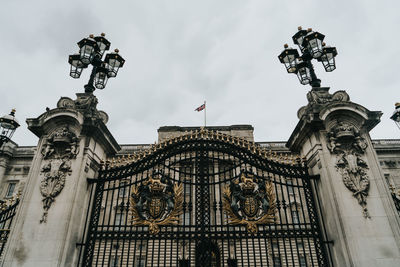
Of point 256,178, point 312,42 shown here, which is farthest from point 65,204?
point 312,42

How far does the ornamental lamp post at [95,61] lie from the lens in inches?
347

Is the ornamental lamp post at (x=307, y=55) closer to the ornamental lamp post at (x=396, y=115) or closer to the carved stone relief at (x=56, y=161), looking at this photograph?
the ornamental lamp post at (x=396, y=115)

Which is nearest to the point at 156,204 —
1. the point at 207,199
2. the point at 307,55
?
the point at 207,199

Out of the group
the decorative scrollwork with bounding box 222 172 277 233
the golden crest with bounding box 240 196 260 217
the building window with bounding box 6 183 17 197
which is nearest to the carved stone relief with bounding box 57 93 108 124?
the decorative scrollwork with bounding box 222 172 277 233

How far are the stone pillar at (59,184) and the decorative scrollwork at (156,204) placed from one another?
1583mm

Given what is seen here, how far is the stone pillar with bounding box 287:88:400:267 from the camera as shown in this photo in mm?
6543

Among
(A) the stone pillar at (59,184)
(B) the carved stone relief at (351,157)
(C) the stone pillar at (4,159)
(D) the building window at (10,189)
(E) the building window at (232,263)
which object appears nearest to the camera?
(A) the stone pillar at (59,184)

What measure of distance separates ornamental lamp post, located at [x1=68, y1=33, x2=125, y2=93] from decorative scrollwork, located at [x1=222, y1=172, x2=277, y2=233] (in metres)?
5.93

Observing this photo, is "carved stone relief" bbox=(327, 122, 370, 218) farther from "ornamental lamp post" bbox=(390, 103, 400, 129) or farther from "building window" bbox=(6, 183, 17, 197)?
"building window" bbox=(6, 183, 17, 197)

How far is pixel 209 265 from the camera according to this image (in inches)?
271

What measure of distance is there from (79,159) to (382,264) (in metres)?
8.64

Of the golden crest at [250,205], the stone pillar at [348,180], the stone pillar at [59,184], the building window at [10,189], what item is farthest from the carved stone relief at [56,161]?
the building window at [10,189]

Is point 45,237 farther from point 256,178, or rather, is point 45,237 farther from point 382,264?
point 382,264

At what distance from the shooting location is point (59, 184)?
7.38 metres
